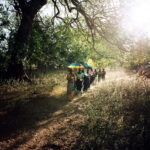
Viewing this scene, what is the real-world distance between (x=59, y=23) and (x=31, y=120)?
32.5 ft

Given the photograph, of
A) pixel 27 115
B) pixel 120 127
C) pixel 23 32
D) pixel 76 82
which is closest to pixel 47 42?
pixel 23 32

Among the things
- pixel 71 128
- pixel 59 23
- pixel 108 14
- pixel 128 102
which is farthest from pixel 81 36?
pixel 71 128

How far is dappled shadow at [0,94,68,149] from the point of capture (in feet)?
19.1

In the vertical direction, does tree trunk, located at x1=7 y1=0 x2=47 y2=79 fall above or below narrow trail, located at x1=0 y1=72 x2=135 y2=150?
above

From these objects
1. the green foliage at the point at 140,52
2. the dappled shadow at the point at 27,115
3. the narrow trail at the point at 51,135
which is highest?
the green foliage at the point at 140,52

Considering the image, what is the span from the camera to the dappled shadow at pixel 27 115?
19.1ft

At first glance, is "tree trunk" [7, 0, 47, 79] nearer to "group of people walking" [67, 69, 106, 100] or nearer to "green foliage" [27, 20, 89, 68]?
"green foliage" [27, 20, 89, 68]

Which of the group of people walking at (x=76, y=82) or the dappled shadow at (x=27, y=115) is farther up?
the group of people walking at (x=76, y=82)

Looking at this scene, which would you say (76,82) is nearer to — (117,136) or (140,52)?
(140,52)

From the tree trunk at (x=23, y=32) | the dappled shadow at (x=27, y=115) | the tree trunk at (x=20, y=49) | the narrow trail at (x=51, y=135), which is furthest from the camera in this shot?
the tree trunk at (x=23, y=32)

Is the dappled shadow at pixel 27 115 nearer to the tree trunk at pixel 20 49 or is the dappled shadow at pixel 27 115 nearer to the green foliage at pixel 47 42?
the tree trunk at pixel 20 49

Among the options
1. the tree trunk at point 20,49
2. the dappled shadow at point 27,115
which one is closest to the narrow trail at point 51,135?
the dappled shadow at point 27,115

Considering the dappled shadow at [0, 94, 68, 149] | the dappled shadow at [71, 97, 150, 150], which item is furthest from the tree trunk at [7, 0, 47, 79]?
the dappled shadow at [71, 97, 150, 150]

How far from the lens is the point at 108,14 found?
11.7 m
